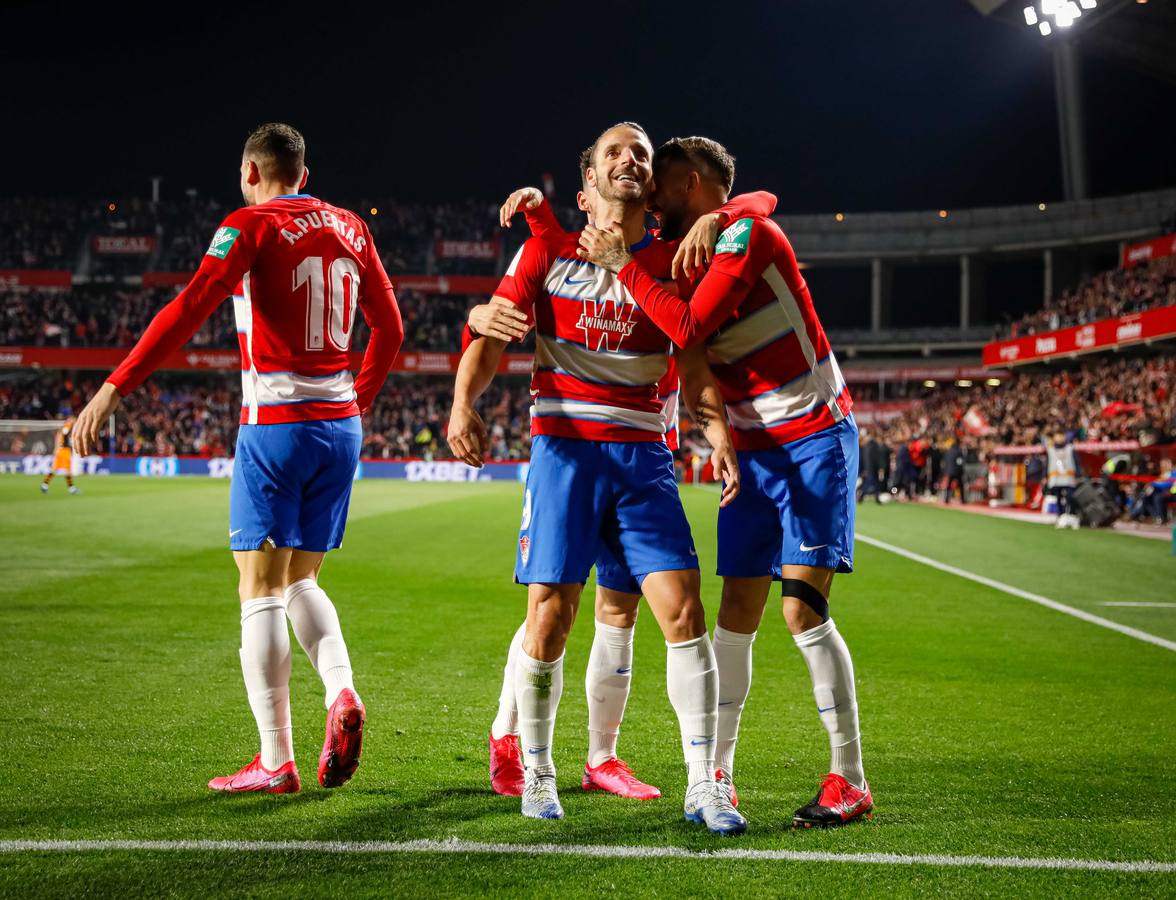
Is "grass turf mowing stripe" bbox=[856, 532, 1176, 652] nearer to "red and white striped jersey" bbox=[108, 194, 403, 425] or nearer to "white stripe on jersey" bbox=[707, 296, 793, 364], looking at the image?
"white stripe on jersey" bbox=[707, 296, 793, 364]

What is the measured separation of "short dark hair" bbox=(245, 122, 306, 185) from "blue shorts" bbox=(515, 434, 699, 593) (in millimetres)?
1595

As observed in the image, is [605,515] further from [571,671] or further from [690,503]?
[690,503]

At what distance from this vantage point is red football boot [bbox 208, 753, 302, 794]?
3.75m

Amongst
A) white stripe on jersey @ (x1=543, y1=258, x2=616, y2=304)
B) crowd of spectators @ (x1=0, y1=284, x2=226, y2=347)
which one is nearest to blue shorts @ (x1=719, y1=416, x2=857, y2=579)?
white stripe on jersey @ (x1=543, y1=258, x2=616, y2=304)

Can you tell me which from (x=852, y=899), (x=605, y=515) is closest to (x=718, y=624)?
(x=605, y=515)

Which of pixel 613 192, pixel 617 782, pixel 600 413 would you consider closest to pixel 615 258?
pixel 613 192

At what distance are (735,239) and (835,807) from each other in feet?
6.28

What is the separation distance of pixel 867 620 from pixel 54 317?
5407 centimetres

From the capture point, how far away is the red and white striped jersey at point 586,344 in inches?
142

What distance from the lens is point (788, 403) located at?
12.4 ft

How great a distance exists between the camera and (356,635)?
7340 millimetres

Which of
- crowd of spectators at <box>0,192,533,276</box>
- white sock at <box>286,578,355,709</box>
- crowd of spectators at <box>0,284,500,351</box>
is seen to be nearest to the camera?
white sock at <box>286,578,355,709</box>

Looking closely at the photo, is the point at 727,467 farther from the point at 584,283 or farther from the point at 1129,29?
the point at 1129,29

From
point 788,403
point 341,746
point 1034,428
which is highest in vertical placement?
point 1034,428
